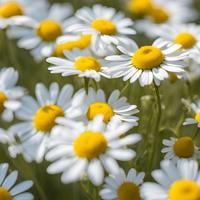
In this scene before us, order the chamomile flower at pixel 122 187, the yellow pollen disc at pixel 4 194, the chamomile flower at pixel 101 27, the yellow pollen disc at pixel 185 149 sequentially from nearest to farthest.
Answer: the chamomile flower at pixel 122 187, the yellow pollen disc at pixel 4 194, the yellow pollen disc at pixel 185 149, the chamomile flower at pixel 101 27

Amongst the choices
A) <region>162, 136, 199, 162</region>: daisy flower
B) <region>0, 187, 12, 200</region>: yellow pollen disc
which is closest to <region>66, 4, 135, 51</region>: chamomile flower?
<region>162, 136, 199, 162</region>: daisy flower

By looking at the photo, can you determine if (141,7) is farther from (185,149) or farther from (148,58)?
(185,149)

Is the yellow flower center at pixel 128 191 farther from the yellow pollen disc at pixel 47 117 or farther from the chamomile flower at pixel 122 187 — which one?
the yellow pollen disc at pixel 47 117

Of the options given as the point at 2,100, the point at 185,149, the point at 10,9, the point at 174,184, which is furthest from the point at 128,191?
the point at 10,9

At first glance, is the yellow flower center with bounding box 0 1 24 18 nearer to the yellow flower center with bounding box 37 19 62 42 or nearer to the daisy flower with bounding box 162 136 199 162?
the yellow flower center with bounding box 37 19 62 42

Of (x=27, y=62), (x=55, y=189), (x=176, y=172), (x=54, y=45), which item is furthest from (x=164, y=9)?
(x=176, y=172)

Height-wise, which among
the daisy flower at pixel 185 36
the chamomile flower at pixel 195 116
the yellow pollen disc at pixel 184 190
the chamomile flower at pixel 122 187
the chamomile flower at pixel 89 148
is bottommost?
the chamomile flower at pixel 122 187

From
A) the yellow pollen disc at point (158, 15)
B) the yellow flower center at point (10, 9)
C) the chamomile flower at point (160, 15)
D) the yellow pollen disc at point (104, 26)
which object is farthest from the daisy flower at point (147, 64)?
the yellow pollen disc at point (158, 15)
